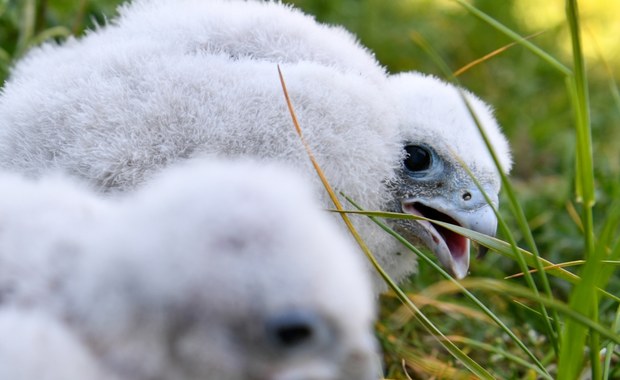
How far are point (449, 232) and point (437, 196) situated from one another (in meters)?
0.12

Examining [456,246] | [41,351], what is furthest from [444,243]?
[41,351]

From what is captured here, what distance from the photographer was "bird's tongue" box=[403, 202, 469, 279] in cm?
234

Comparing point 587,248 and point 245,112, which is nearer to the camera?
point 587,248

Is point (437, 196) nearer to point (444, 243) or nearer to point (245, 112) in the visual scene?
point (444, 243)

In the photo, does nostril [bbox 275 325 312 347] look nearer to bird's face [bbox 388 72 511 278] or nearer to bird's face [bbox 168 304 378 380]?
bird's face [bbox 168 304 378 380]

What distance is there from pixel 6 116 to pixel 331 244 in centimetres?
122

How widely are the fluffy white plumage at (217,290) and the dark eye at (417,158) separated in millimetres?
1106

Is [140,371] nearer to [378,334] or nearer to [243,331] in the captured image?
[243,331]

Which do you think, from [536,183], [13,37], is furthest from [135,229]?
[536,183]

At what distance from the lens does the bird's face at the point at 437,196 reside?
91.3 inches

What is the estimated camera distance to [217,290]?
1.21 metres

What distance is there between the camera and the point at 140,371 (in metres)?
1.25

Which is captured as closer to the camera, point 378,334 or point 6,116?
point 6,116

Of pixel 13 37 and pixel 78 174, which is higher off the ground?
pixel 78 174
